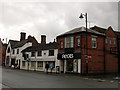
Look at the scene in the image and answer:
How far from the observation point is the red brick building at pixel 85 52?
2312cm

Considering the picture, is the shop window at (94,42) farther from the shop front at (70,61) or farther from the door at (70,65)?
the door at (70,65)

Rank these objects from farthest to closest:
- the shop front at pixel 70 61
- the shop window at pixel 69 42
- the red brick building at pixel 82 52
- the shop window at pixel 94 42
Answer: the shop window at pixel 69 42 → the shop window at pixel 94 42 → the shop front at pixel 70 61 → the red brick building at pixel 82 52

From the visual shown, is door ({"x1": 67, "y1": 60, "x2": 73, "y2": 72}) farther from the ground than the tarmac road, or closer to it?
farther from the ground

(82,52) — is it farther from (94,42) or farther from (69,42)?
(69,42)

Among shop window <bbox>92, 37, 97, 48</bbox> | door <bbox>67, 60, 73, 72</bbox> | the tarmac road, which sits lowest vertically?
the tarmac road

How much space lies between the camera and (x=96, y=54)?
24.5 meters

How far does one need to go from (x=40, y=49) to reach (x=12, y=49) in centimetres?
1546

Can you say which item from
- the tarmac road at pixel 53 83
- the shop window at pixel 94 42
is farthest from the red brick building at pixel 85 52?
the tarmac road at pixel 53 83

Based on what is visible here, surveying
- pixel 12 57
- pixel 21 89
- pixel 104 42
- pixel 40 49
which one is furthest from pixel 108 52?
pixel 12 57

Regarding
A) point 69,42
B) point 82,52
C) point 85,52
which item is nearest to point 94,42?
point 85,52

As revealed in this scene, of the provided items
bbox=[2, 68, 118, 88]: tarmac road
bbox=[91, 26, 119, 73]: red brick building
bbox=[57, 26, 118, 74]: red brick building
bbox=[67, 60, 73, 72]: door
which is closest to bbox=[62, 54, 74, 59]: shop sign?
bbox=[57, 26, 118, 74]: red brick building

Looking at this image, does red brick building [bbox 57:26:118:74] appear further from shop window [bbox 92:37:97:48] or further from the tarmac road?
the tarmac road

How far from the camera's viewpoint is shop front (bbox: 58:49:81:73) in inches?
911

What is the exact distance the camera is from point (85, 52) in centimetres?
2319
